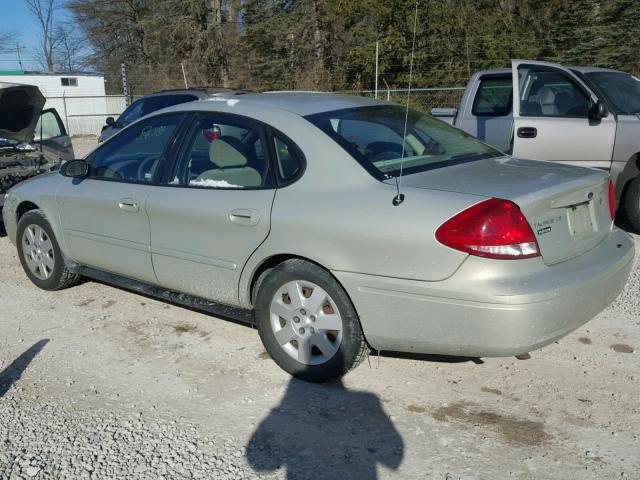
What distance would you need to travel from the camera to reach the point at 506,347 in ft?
10.5

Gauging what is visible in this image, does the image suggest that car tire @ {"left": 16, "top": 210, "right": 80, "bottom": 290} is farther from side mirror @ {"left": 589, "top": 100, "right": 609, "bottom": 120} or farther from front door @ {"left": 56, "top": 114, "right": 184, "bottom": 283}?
side mirror @ {"left": 589, "top": 100, "right": 609, "bottom": 120}

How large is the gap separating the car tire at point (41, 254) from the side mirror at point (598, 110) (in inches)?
209

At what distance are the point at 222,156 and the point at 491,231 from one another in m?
1.93

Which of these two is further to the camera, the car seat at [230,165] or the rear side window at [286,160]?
the car seat at [230,165]

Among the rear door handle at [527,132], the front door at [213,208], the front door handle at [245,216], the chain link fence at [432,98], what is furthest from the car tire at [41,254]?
the chain link fence at [432,98]

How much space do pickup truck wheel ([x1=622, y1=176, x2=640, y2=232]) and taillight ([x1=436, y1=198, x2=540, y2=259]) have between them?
427cm

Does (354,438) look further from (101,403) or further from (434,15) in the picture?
(434,15)

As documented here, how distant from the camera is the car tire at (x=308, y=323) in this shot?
11.8 ft

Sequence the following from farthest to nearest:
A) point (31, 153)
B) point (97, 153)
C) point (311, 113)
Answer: point (31, 153) → point (97, 153) → point (311, 113)

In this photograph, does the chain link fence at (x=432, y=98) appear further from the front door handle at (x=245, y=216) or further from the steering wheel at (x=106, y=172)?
the front door handle at (x=245, y=216)

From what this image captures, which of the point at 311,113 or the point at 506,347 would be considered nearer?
the point at 506,347

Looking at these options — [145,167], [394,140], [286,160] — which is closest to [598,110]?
[394,140]

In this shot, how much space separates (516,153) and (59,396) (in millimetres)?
5271

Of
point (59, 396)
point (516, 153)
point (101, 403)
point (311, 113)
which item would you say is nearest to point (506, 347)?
point (311, 113)
